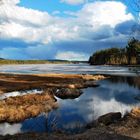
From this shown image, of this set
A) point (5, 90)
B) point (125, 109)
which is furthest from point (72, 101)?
point (5, 90)

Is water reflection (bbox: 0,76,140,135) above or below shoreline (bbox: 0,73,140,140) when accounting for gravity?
below

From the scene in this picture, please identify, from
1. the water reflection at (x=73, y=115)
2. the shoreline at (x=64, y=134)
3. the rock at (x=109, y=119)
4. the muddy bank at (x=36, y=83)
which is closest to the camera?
the shoreline at (x=64, y=134)

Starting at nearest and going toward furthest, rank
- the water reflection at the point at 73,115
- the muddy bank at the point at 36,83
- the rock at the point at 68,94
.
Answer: the water reflection at the point at 73,115 < the rock at the point at 68,94 < the muddy bank at the point at 36,83

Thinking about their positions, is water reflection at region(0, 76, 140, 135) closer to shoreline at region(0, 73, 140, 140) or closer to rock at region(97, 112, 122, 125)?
shoreline at region(0, 73, 140, 140)

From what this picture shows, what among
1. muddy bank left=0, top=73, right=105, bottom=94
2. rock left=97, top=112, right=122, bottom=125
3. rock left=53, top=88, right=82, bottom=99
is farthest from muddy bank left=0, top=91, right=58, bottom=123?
muddy bank left=0, top=73, right=105, bottom=94

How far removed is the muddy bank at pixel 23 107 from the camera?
32094 mm

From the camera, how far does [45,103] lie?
129ft

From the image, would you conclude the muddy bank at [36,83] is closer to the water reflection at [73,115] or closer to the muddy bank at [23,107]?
the muddy bank at [23,107]

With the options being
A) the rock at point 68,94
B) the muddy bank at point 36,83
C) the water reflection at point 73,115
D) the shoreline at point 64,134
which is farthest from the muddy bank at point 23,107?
the muddy bank at point 36,83

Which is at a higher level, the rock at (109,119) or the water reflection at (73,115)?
the rock at (109,119)

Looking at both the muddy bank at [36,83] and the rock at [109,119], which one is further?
the muddy bank at [36,83]

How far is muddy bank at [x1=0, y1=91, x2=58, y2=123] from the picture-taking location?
3209 centimetres

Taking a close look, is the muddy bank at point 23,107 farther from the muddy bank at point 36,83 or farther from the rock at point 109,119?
the muddy bank at point 36,83

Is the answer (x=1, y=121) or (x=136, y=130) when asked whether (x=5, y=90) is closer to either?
(x=1, y=121)
